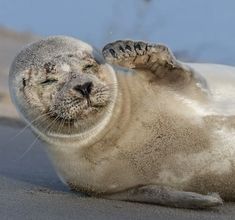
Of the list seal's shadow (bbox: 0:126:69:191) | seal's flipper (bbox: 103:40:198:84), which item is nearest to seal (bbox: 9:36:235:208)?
seal's flipper (bbox: 103:40:198:84)

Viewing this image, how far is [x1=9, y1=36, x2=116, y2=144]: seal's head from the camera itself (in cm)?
488

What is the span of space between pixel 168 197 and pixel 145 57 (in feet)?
2.46

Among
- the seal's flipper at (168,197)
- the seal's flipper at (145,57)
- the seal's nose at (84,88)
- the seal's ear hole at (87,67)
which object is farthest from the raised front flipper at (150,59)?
the seal's flipper at (168,197)

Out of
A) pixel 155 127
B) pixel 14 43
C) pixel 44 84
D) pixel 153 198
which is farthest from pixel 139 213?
pixel 14 43

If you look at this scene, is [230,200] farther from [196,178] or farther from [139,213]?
[139,213]

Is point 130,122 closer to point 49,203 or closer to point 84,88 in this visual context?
point 84,88

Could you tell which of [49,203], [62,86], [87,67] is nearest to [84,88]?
[62,86]

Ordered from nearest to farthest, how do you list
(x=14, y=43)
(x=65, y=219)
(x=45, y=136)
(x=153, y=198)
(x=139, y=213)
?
(x=65, y=219) < (x=139, y=213) < (x=153, y=198) < (x=45, y=136) < (x=14, y=43)

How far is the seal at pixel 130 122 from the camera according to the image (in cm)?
492

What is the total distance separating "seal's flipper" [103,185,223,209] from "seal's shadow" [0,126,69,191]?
1.81 ft

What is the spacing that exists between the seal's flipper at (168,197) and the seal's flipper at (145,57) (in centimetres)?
65

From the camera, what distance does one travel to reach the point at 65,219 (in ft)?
13.8

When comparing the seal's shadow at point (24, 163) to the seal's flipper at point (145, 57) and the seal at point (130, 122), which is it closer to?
the seal at point (130, 122)

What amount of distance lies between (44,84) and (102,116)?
0.37 meters
